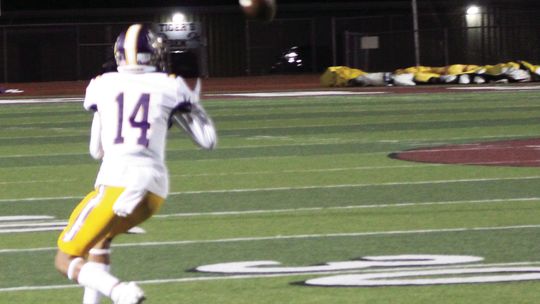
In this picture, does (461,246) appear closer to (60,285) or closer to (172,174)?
(60,285)

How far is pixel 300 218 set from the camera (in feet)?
32.7

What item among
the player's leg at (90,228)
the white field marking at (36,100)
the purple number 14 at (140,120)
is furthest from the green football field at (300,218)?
the white field marking at (36,100)

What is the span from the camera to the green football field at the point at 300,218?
727 cm

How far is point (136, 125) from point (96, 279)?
2.17ft

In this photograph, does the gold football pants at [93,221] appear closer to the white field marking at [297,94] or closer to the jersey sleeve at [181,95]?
the jersey sleeve at [181,95]

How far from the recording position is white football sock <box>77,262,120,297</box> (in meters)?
5.64

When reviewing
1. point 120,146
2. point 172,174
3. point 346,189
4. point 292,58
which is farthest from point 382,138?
point 292,58

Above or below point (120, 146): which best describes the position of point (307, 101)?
below

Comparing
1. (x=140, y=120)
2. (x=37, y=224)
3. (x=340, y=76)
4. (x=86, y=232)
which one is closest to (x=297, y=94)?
(x=340, y=76)

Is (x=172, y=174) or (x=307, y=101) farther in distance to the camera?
(x=307, y=101)

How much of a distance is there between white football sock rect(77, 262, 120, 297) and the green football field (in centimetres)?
121

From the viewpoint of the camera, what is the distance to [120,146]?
19.3 ft

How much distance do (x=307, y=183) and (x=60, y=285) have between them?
16.5ft

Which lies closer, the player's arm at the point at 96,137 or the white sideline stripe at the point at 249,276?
the player's arm at the point at 96,137
